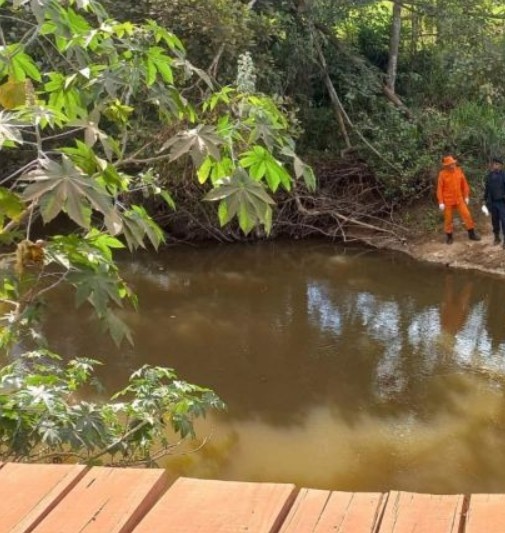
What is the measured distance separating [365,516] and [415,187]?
415 inches

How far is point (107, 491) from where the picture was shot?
4.53 feet

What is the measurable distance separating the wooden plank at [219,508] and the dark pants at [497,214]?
8.87 m

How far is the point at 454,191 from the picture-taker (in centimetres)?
997

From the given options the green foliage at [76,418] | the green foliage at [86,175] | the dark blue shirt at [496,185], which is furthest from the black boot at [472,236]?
the green foliage at [86,175]

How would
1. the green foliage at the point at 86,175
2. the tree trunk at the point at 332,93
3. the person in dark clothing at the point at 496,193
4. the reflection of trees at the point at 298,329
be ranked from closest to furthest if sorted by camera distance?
the green foliage at the point at 86,175 < the reflection of trees at the point at 298,329 < the person in dark clothing at the point at 496,193 < the tree trunk at the point at 332,93

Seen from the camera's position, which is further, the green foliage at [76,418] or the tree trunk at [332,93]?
the tree trunk at [332,93]

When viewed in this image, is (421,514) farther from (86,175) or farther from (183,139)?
(183,139)

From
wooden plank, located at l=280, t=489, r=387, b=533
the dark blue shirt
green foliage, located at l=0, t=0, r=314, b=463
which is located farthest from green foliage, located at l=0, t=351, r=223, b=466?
the dark blue shirt

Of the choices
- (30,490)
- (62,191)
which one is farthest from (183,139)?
(30,490)

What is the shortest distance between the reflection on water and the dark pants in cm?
102

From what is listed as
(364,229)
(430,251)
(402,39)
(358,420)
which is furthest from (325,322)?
(402,39)

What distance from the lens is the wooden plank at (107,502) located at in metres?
1.28

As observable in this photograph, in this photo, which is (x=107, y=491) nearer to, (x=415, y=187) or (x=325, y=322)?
(x=325, y=322)

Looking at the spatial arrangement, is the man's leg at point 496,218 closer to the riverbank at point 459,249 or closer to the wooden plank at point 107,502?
the riverbank at point 459,249
